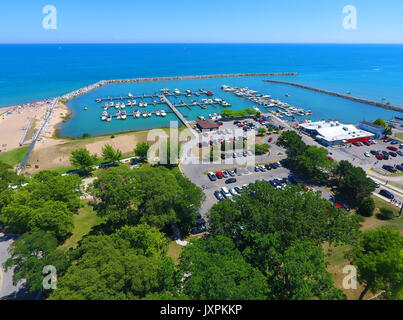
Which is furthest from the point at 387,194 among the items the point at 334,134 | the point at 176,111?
the point at 176,111

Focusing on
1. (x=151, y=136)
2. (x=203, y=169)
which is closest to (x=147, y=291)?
(x=203, y=169)

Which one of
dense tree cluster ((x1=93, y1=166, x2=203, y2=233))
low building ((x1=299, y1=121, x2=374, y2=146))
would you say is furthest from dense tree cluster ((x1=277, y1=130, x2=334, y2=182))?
dense tree cluster ((x1=93, y1=166, x2=203, y2=233))

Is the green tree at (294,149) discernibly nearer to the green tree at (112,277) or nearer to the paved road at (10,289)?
the green tree at (112,277)

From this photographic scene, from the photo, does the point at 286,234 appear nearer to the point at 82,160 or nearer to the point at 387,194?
the point at 387,194

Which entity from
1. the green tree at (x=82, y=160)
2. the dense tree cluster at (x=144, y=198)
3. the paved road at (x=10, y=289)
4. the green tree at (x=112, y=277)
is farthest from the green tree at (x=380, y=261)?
the green tree at (x=82, y=160)

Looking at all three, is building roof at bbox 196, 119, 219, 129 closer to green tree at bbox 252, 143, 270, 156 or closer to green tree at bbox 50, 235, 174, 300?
green tree at bbox 252, 143, 270, 156
